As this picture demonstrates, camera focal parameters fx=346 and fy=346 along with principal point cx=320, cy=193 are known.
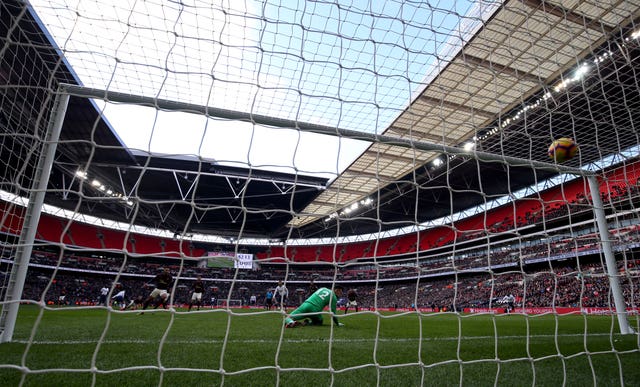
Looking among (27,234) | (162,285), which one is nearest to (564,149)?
(27,234)

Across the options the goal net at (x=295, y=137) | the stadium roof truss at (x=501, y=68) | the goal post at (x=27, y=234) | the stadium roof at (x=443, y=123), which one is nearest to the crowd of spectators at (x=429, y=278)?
the stadium roof at (x=443, y=123)

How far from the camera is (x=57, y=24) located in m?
3.77

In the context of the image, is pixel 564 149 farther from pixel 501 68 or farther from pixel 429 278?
pixel 429 278

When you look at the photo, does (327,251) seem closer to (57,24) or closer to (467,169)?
(467,169)

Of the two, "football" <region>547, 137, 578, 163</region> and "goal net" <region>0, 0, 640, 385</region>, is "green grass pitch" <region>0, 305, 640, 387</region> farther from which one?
"football" <region>547, 137, 578, 163</region>

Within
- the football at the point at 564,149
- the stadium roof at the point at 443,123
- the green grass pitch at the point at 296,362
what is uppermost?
the stadium roof at the point at 443,123

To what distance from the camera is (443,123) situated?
12.1 ft

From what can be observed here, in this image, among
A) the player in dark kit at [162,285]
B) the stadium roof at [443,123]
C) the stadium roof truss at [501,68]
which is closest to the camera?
the stadium roof at [443,123]

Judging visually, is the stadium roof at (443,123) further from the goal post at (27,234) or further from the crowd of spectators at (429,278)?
the crowd of spectators at (429,278)

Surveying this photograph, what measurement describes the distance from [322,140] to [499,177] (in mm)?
19995

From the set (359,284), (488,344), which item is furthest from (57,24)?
(359,284)

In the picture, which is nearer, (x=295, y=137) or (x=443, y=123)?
(x=295, y=137)

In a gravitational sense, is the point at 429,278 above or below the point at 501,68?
below

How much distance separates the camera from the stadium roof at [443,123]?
3.72 metres
